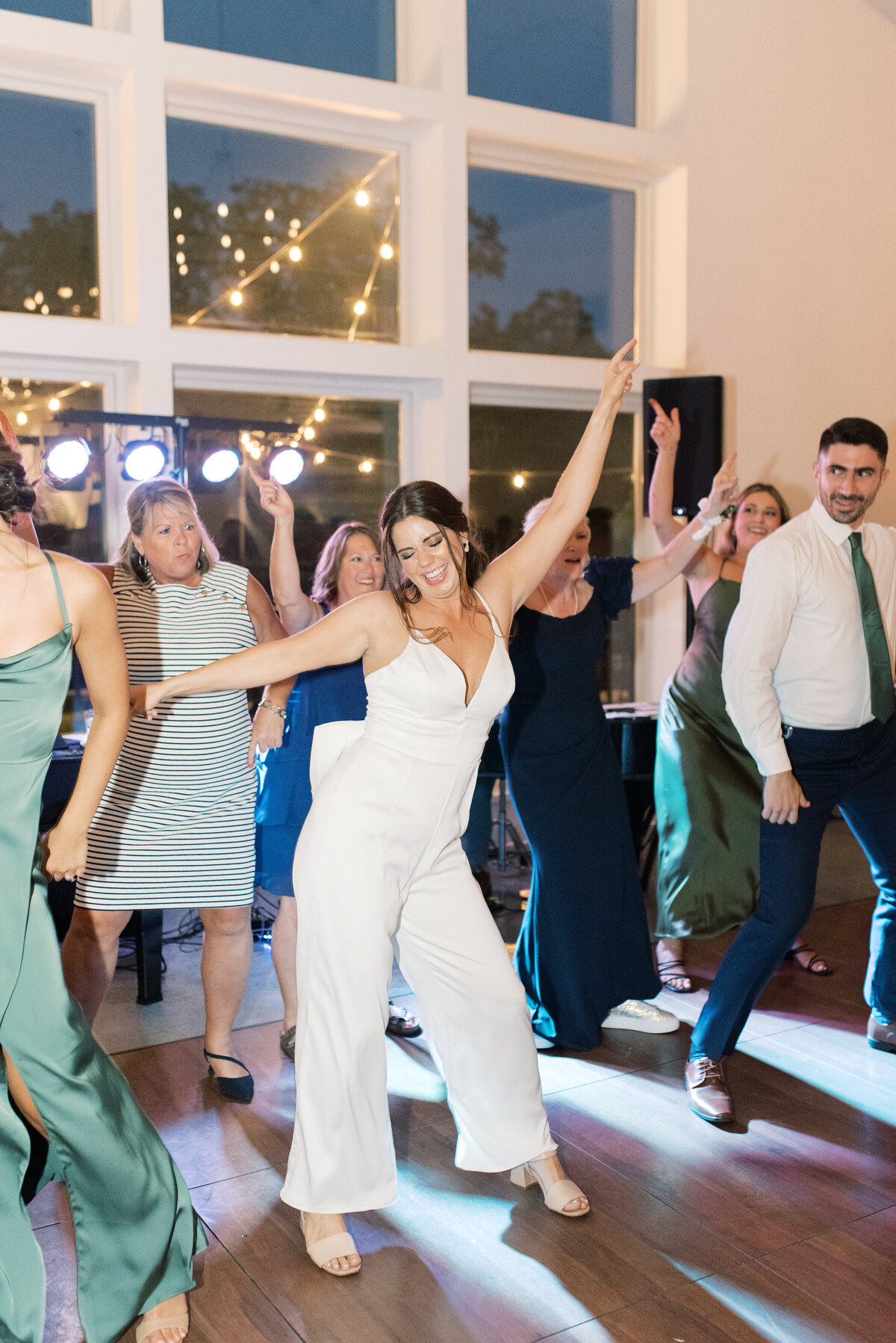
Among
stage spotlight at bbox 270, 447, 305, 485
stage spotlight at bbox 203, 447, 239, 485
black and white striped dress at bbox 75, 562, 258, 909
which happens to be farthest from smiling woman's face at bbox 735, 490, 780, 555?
black and white striped dress at bbox 75, 562, 258, 909

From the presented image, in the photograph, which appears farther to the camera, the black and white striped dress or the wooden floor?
the black and white striped dress

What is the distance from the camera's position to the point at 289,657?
7.79 ft

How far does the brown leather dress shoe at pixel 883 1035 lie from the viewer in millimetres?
3447

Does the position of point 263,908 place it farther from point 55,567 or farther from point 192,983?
point 55,567

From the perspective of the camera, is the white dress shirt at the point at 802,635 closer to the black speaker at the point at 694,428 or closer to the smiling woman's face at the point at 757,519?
the smiling woman's face at the point at 757,519

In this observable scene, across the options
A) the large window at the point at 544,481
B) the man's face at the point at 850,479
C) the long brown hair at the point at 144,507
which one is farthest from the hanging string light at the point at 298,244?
the man's face at the point at 850,479

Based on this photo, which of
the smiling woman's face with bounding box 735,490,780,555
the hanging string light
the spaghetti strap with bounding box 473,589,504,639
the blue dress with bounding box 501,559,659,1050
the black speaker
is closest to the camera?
the spaghetti strap with bounding box 473,589,504,639

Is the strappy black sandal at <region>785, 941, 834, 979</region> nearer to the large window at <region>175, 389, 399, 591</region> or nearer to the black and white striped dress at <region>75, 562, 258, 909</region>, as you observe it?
the black and white striped dress at <region>75, 562, 258, 909</region>

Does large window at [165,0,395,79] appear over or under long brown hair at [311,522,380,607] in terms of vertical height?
over

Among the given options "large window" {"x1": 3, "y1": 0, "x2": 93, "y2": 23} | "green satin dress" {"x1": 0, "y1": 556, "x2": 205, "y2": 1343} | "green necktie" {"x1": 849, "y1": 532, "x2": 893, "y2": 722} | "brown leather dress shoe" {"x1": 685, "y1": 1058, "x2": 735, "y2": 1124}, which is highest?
Result: "large window" {"x1": 3, "y1": 0, "x2": 93, "y2": 23}

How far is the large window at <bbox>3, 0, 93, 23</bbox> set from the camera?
4891 mm

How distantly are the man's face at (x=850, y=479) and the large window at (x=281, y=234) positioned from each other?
3172 mm

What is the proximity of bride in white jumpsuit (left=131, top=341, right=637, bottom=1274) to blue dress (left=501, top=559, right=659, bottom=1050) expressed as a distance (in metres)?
0.85

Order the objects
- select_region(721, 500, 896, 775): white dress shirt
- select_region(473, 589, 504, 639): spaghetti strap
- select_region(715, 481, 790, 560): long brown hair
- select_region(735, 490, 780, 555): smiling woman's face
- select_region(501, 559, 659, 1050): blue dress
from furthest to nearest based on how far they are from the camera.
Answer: select_region(735, 490, 780, 555): smiling woman's face → select_region(715, 481, 790, 560): long brown hair → select_region(501, 559, 659, 1050): blue dress → select_region(721, 500, 896, 775): white dress shirt → select_region(473, 589, 504, 639): spaghetti strap
